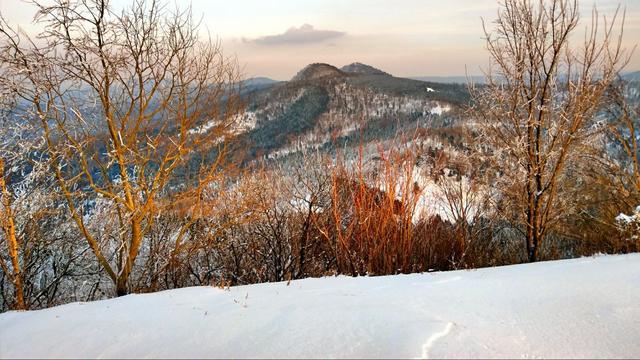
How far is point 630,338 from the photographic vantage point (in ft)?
6.32

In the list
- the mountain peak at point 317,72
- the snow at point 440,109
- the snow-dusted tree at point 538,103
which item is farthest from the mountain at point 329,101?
the snow-dusted tree at point 538,103

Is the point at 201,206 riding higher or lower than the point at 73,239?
higher

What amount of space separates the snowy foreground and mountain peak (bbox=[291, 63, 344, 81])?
155109mm

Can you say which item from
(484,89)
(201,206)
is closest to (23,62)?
(201,206)

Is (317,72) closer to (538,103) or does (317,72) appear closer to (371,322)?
(538,103)

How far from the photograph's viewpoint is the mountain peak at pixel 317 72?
161m

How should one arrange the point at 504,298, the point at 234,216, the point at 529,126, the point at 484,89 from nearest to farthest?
the point at 504,298, the point at 529,126, the point at 484,89, the point at 234,216

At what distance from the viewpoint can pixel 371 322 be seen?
2092mm

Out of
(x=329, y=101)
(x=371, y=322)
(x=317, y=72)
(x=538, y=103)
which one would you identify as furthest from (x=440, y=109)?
(x=371, y=322)

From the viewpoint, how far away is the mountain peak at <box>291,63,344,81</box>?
161 meters

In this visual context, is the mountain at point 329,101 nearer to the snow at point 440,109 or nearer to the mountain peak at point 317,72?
the snow at point 440,109

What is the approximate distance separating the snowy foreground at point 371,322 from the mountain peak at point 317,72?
509 feet

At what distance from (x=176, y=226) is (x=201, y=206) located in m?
2.52

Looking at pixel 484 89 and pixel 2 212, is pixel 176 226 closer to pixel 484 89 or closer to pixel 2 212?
pixel 2 212
